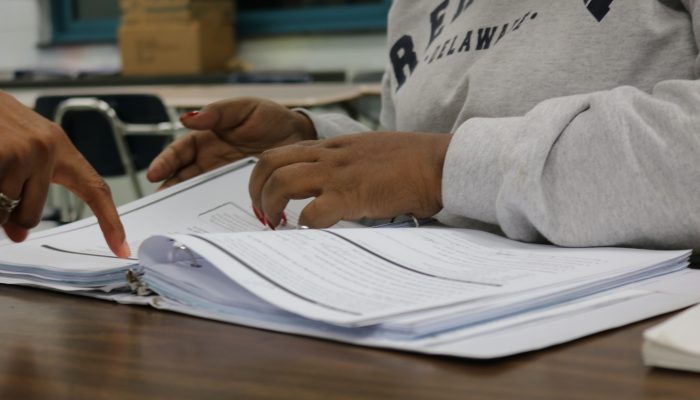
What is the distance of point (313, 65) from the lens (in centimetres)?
376

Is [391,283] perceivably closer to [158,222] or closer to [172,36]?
[158,222]

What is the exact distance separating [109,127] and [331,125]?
6.94 ft

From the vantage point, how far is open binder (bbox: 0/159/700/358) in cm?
43

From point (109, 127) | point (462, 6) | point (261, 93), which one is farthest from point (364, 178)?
point (109, 127)

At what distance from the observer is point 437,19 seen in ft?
3.54

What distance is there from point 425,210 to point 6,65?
13.7 feet

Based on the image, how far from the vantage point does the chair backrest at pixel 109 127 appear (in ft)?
9.04

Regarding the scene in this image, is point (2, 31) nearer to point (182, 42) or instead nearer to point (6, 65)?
point (6, 65)

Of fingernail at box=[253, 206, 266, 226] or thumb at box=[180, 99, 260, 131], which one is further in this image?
thumb at box=[180, 99, 260, 131]

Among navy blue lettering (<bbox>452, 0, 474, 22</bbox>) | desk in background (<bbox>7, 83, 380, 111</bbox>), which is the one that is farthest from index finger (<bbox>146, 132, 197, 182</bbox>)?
desk in background (<bbox>7, 83, 380, 111</bbox>)

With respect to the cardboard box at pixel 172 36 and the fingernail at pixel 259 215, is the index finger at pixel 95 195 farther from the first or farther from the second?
the cardboard box at pixel 172 36

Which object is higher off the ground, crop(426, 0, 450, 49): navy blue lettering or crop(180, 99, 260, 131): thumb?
crop(426, 0, 450, 49): navy blue lettering

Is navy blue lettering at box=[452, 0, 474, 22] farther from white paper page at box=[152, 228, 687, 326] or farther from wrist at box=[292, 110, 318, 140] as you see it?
white paper page at box=[152, 228, 687, 326]

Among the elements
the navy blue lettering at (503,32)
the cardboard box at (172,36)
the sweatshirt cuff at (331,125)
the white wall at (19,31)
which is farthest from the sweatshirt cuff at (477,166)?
the white wall at (19,31)
